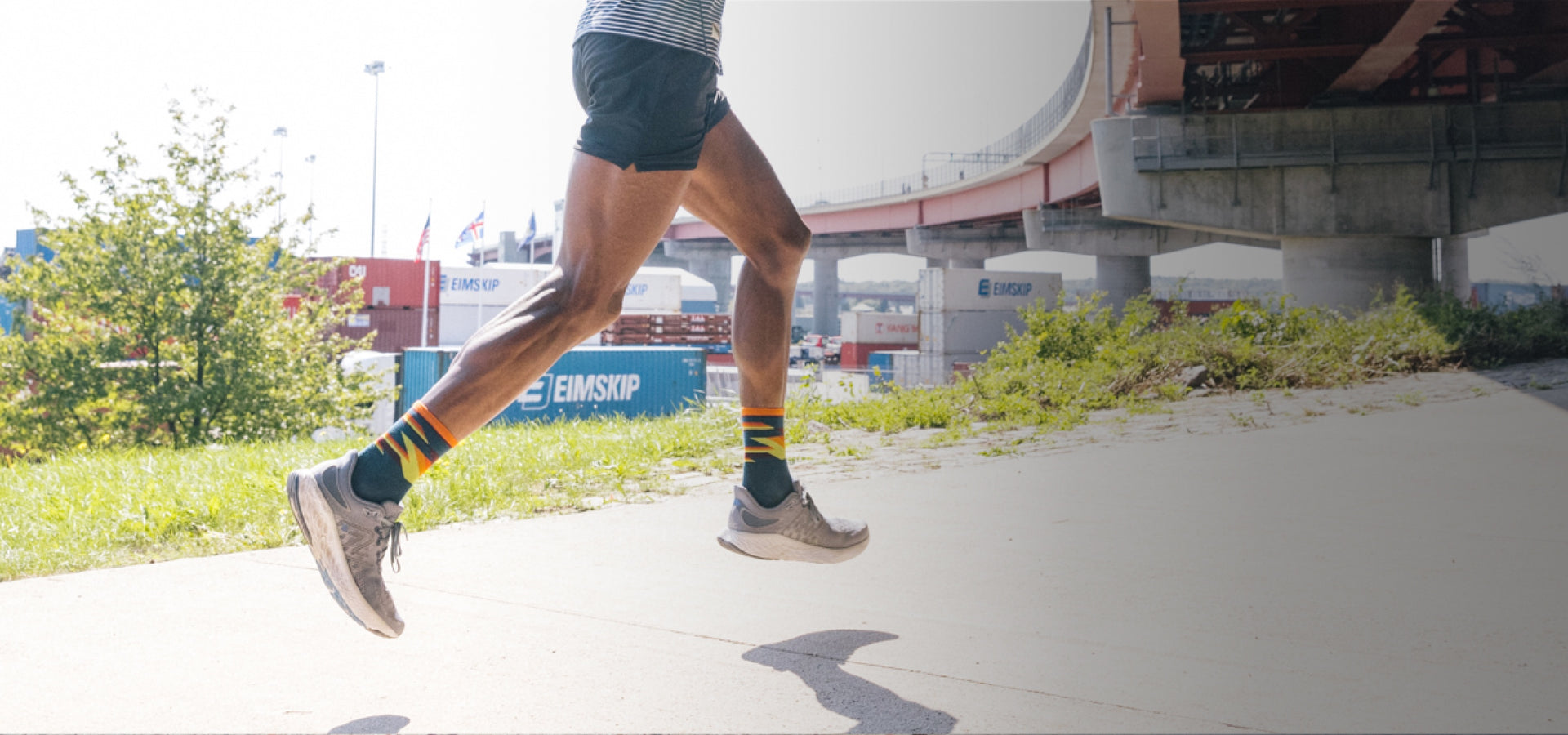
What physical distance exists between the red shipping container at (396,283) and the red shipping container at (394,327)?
17.2 inches

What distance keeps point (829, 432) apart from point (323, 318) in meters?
14.5

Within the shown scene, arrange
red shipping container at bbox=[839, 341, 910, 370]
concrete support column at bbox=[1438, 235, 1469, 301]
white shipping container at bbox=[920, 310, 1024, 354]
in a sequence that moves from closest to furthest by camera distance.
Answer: concrete support column at bbox=[1438, 235, 1469, 301], white shipping container at bbox=[920, 310, 1024, 354], red shipping container at bbox=[839, 341, 910, 370]

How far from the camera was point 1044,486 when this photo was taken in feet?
14.3

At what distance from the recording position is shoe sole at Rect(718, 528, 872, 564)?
251 centimetres

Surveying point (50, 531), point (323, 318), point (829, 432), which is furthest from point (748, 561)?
point (323, 318)

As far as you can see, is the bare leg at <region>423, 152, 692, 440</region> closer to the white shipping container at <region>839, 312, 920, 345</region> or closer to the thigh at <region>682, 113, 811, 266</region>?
the thigh at <region>682, 113, 811, 266</region>

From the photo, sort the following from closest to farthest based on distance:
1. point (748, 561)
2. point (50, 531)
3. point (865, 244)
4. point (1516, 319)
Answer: point (748, 561)
point (50, 531)
point (1516, 319)
point (865, 244)

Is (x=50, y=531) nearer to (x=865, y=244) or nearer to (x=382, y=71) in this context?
(x=382, y=71)

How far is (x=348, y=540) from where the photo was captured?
1.94 metres

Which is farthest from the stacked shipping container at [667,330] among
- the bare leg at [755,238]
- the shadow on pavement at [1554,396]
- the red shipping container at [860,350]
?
the bare leg at [755,238]

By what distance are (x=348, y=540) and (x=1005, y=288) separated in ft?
126

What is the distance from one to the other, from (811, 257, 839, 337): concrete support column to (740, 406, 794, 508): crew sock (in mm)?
73433

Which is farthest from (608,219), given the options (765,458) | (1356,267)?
(1356,267)

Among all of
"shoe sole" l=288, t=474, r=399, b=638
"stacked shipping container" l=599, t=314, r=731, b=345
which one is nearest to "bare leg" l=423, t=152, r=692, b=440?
"shoe sole" l=288, t=474, r=399, b=638
